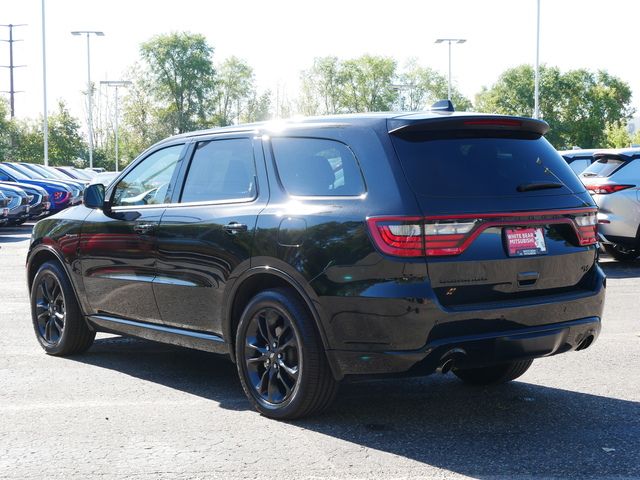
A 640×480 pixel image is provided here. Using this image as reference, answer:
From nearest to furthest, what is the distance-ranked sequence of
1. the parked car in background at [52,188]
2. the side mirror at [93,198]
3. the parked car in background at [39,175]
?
the side mirror at [93,198], the parked car in background at [52,188], the parked car in background at [39,175]

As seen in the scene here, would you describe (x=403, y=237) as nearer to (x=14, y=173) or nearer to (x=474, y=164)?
(x=474, y=164)

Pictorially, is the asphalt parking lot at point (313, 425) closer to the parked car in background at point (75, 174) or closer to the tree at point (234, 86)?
the parked car in background at point (75, 174)

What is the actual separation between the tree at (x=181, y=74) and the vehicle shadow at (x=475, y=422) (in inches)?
3897

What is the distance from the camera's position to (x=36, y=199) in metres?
25.3

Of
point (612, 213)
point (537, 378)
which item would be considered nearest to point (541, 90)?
point (612, 213)

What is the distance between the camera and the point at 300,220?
5.13 metres

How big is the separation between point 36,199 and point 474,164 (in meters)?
22.0

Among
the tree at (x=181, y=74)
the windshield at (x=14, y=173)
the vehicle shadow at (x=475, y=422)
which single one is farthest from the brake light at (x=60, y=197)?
the tree at (x=181, y=74)

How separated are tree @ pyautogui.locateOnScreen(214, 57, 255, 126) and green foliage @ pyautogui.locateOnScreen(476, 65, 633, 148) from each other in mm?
28871

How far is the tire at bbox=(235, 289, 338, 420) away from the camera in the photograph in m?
5.07

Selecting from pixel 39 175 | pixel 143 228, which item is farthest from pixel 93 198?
pixel 39 175

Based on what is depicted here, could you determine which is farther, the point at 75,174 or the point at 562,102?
the point at 562,102

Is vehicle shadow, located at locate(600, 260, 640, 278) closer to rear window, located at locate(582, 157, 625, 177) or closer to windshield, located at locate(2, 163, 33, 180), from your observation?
rear window, located at locate(582, 157, 625, 177)

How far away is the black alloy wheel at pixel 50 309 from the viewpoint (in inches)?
289
